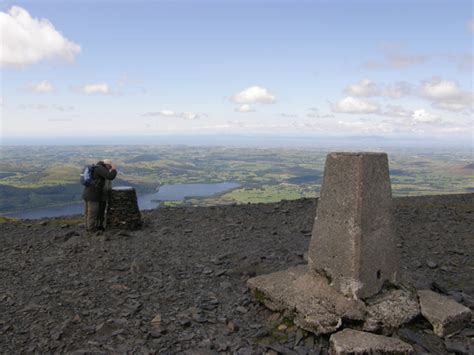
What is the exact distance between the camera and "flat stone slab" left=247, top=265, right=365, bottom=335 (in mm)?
6430

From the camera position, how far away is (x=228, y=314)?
738 cm

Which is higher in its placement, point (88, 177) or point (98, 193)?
point (88, 177)

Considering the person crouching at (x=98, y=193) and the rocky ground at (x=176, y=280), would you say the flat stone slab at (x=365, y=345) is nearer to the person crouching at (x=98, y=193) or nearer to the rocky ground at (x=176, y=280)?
the rocky ground at (x=176, y=280)

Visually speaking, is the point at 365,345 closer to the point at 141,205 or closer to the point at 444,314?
the point at 444,314

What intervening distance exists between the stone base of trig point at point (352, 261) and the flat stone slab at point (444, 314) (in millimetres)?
228

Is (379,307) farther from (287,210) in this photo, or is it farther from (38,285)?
(287,210)

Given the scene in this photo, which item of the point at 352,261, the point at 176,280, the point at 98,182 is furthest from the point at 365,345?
the point at 98,182

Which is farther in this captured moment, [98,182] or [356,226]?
[98,182]

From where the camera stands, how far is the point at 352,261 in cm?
664

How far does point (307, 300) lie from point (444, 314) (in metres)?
2.38

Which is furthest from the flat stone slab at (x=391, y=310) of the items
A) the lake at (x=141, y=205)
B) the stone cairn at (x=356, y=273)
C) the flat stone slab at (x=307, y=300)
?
the lake at (x=141, y=205)

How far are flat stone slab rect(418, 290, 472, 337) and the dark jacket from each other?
977cm

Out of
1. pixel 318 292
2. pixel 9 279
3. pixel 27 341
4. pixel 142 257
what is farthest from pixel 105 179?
pixel 318 292

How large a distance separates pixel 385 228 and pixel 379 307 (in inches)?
56.2
